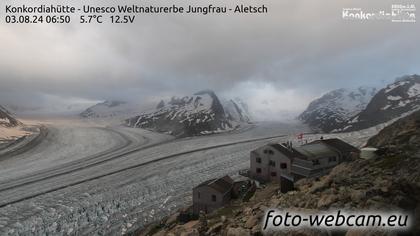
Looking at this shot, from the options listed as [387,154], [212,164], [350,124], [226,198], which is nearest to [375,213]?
[387,154]

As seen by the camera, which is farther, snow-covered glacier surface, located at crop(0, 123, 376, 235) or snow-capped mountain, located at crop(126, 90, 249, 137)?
snow-capped mountain, located at crop(126, 90, 249, 137)

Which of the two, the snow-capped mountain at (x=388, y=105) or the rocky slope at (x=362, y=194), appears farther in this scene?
the snow-capped mountain at (x=388, y=105)

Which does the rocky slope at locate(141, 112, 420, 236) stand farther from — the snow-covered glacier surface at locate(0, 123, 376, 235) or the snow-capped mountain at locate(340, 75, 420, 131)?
the snow-capped mountain at locate(340, 75, 420, 131)

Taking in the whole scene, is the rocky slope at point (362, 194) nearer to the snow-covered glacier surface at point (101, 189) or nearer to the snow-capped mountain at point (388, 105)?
the snow-covered glacier surface at point (101, 189)

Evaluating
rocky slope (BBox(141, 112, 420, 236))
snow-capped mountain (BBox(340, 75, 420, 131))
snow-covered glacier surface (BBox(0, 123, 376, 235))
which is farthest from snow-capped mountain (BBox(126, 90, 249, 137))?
rocky slope (BBox(141, 112, 420, 236))

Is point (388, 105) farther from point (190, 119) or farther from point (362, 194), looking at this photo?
point (362, 194)

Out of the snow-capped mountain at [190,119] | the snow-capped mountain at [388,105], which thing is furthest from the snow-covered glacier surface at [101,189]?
the snow-capped mountain at [190,119]

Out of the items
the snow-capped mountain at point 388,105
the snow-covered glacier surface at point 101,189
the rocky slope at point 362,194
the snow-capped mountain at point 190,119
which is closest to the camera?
the rocky slope at point 362,194

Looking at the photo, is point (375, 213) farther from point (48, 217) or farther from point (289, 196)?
point (48, 217)
